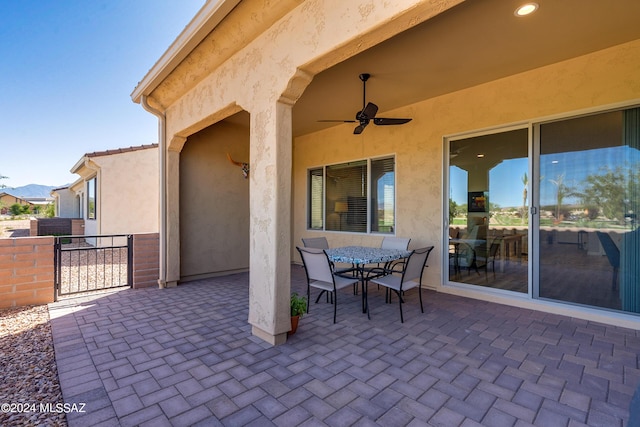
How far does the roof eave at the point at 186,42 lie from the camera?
2.69m

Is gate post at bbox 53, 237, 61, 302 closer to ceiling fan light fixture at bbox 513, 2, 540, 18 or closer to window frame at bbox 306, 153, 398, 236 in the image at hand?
window frame at bbox 306, 153, 398, 236

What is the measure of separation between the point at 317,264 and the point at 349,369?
130cm

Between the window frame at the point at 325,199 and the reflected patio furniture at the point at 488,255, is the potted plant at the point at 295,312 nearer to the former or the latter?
the window frame at the point at 325,199

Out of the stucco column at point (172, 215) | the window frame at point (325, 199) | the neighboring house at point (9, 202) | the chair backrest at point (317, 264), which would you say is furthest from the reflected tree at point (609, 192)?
the neighboring house at point (9, 202)

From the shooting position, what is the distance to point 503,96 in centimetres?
396

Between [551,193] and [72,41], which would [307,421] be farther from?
[72,41]

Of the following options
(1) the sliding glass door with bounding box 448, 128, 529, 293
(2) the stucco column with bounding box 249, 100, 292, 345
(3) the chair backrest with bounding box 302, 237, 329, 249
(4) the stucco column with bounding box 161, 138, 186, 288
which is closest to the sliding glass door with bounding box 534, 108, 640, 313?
(1) the sliding glass door with bounding box 448, 128, 529, 293

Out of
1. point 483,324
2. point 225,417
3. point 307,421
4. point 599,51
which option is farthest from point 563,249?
point 225,417

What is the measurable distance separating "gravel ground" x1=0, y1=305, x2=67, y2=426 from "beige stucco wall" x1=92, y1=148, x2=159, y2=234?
5387 millimetres

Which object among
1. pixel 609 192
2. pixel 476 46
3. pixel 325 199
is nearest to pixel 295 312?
pixel 476 46

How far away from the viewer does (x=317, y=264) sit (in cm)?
337

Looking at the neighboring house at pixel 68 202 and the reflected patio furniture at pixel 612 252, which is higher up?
the neighboring house at pixel 68 202

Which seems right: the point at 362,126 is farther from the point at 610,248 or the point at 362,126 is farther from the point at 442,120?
the point at 610,248

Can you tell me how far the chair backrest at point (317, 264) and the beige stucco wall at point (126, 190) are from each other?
6.80m
